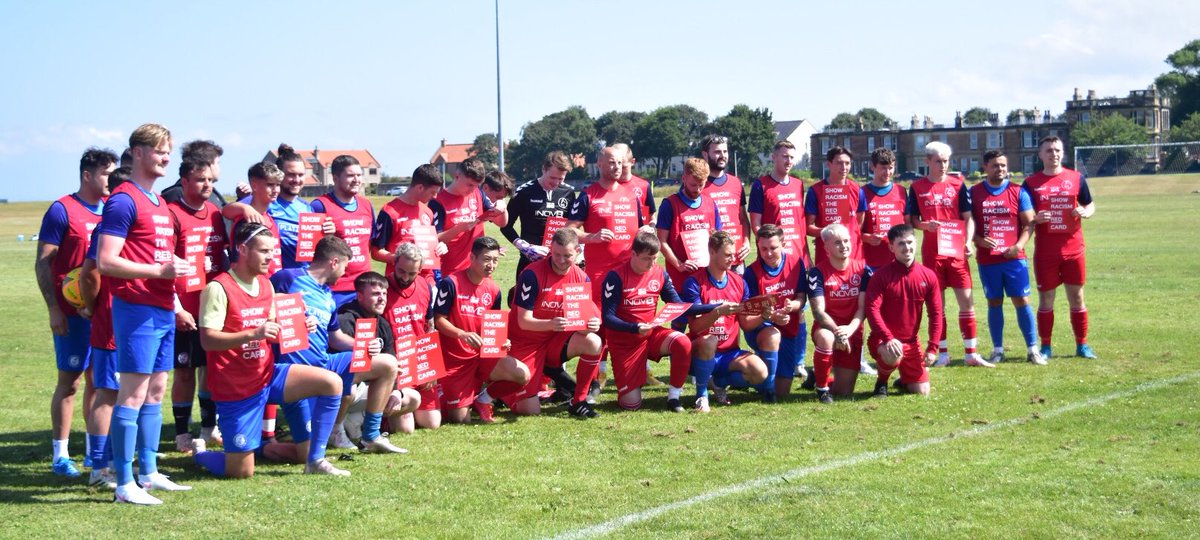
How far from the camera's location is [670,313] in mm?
9383

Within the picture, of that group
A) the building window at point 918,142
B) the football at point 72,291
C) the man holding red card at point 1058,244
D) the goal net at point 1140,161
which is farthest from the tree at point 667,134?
the football at point 72,291

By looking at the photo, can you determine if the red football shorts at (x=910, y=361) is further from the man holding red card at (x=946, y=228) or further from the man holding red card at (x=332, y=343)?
the man holding red card at (x=332, y=343)

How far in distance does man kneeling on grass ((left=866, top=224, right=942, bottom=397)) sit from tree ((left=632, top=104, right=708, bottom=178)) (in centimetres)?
9587

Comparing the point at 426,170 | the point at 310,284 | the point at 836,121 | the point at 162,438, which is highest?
the point at 836,121

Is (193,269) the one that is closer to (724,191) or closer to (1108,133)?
(724,191)

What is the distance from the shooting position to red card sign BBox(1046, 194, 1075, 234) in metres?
11.5

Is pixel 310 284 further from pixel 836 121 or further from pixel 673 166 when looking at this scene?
pixel 836 121

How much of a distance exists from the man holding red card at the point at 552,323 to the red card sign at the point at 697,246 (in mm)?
1064

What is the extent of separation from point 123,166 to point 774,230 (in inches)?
203

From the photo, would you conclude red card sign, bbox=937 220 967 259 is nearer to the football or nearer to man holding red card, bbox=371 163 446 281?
man holding red card, bbox=371 163 446 281

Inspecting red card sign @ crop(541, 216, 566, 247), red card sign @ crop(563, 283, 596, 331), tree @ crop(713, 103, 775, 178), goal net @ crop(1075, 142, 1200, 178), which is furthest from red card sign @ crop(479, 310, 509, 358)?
tree @ crop(713, 103, 775, 178)

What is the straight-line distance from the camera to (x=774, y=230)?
9.72 m

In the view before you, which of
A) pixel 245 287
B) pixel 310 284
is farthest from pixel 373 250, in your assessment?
pixel 245 287

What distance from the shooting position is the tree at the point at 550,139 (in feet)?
342
